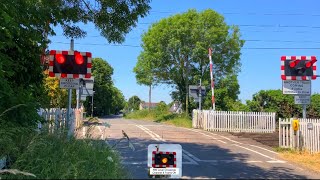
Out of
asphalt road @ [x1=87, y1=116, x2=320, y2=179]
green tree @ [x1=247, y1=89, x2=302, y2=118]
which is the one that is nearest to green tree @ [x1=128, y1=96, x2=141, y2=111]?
green tree @ [x1=247, y1=89, x2=302, y2=118]

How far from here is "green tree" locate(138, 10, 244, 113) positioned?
4184cm

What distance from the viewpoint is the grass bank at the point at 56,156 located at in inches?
228

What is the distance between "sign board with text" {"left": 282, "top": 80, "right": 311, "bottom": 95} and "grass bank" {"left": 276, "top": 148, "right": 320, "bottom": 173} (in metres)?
2.12

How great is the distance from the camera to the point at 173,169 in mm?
3369

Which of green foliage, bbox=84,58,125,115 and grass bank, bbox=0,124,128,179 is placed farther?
green foliage, bbox=84,58,125,115

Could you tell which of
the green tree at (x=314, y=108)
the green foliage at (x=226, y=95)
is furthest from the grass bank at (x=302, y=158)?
the green foliage at (x=226, y=95)

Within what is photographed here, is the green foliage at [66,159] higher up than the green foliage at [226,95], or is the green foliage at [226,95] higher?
the green foliage at [226,95]

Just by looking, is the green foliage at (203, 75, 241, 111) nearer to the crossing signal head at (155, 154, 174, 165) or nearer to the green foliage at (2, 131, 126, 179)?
the green foliage at (2, 131, 126, 179)

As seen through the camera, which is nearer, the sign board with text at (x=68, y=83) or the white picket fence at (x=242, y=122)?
the sign board with text at (x=68, y=83)

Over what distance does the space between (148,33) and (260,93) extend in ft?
52.8

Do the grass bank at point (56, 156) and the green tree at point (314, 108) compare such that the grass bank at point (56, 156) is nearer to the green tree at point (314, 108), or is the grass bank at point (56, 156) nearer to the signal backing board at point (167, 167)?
the signal backing board at point (167, 167)

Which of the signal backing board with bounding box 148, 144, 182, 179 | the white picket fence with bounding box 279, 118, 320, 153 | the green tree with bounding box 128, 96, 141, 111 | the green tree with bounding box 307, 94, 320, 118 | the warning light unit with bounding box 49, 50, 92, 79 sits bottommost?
the white picket fence with bounding box 279, 118, 320, 153

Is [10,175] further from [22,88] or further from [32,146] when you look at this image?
[22,88]

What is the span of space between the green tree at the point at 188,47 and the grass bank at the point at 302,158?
27.4 metres
